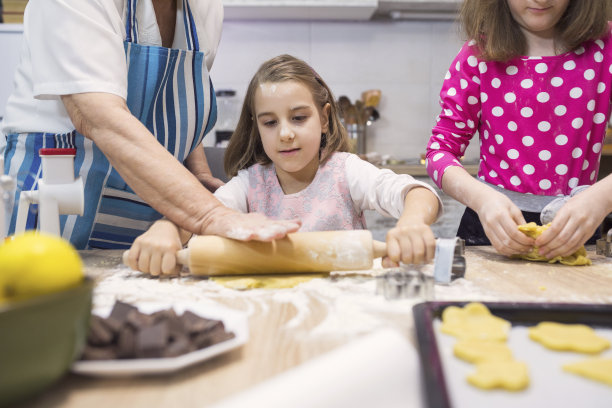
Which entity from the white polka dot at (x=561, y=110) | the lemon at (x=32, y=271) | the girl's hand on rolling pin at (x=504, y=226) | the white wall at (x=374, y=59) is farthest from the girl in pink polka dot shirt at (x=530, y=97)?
the white wall at (x=374, y=59)

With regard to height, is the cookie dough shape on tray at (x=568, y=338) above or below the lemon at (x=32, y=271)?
below

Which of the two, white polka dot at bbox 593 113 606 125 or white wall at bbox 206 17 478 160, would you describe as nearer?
white polka dot at bbox 593 113 606 125

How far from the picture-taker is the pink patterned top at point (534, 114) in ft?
4.41

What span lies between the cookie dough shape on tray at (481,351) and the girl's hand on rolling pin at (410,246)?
14.7 inches

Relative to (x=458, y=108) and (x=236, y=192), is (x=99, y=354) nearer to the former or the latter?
(x=236, y=192)

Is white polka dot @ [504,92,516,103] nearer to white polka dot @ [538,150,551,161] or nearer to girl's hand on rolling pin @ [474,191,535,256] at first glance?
white polka dot @ [538,150,551,161]

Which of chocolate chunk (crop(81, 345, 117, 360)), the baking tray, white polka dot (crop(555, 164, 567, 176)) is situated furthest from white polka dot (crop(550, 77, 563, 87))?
chocolate chunk (crop(81, 345, 117, 360))

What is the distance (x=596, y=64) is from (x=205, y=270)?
1.15m

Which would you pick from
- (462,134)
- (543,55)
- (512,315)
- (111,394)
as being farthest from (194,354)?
(543,55)

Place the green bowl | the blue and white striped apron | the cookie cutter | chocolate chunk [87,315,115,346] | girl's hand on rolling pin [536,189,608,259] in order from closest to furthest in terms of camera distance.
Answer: the green bowl < chocolate chunk [87,315,115,346] < girl's hand on rolling pin [536,189,608,259] < the cookie cutter < the blue and white striped apron

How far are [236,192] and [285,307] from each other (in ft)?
2.54

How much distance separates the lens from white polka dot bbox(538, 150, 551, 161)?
53.9 inches

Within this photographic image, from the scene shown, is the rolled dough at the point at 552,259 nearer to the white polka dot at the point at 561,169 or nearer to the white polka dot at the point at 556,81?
the white polka dot at the point at 561,169

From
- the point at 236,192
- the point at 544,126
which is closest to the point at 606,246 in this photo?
the point at 544,126
